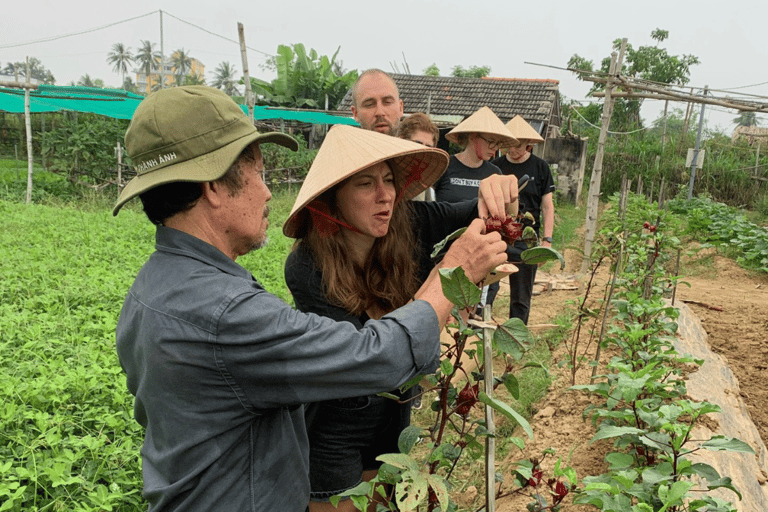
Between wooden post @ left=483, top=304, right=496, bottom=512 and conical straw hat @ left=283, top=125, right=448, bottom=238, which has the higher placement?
conical straw hat @ left=283, top=125, right=448, bottom=238

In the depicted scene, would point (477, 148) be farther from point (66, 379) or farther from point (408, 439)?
point (408, 439)

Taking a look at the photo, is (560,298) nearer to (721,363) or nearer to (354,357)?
(721,363)

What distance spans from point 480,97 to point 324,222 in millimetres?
15839

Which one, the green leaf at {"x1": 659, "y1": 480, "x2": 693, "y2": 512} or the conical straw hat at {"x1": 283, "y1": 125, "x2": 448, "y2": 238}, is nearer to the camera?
the green leaf at {"x1": 659, "y1": 480, "x2": 693, "y2": 512}

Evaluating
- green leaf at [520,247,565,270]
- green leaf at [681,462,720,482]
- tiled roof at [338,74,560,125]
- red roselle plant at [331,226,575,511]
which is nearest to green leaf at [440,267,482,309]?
red roselle plant at [331,226,575,511]

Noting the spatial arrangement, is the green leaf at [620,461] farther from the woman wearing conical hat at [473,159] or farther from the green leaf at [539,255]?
the woman wearing conical hat at [473,159]

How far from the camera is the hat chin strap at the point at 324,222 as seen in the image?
175 cm

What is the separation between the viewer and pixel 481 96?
54.9ft

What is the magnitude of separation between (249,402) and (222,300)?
21cm

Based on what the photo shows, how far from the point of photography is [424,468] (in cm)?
124

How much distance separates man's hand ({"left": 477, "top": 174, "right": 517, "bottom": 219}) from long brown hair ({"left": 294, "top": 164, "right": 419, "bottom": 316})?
41 cm

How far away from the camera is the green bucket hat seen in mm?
1157

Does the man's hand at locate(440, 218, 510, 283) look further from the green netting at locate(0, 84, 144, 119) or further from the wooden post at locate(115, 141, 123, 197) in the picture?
the green netting at locate(0, 84, 144, 119)

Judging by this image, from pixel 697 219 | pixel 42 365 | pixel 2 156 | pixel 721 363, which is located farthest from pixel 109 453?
pixel 2 156
